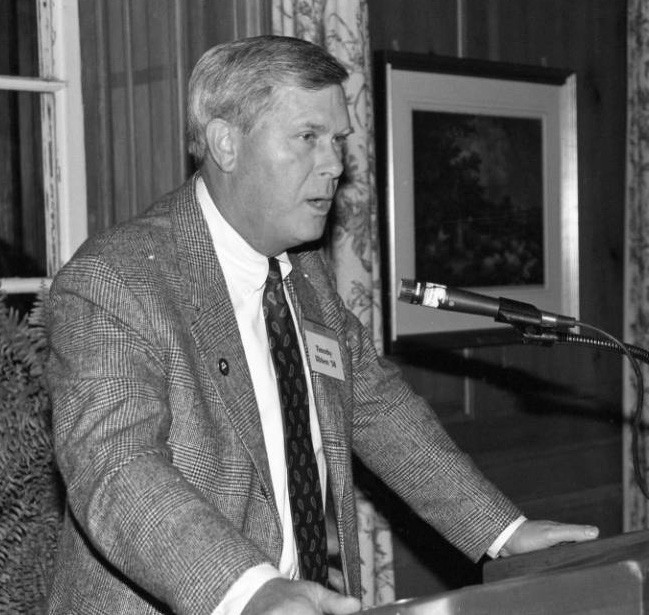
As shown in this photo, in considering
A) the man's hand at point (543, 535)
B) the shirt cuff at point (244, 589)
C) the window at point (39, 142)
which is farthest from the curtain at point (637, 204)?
the shirt cuff at point (244, 589)

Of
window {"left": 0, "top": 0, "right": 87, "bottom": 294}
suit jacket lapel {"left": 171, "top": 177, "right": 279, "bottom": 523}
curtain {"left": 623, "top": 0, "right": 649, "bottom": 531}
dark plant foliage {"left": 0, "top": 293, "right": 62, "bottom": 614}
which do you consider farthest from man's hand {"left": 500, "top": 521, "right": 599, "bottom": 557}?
curtain {"left": 623, "top": 0, "right": 649, "bottom": 531}

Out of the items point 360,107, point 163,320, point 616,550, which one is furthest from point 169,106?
point 616,550

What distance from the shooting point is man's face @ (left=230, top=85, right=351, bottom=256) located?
2.00 m

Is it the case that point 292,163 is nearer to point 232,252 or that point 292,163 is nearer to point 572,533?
point 232,252

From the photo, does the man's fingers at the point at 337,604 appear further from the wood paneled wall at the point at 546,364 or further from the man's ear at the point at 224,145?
the wood paneled wall at the point at 546,364

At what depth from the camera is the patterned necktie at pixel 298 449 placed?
2.00m

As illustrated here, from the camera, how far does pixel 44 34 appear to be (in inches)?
120

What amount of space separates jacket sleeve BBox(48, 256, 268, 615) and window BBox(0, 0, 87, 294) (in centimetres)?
126

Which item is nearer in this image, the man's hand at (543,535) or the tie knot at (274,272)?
the man's hand at (543,535)

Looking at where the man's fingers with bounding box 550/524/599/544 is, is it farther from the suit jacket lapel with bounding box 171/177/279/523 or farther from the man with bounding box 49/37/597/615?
the suit jacket lapel with bounding box 171/177/279/523

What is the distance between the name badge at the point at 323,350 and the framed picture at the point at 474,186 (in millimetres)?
1229

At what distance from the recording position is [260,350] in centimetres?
204

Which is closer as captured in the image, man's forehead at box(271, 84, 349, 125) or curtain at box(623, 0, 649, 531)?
man's forehead at box(271, 84, 349, 125)

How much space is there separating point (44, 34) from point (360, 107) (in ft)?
2.96
